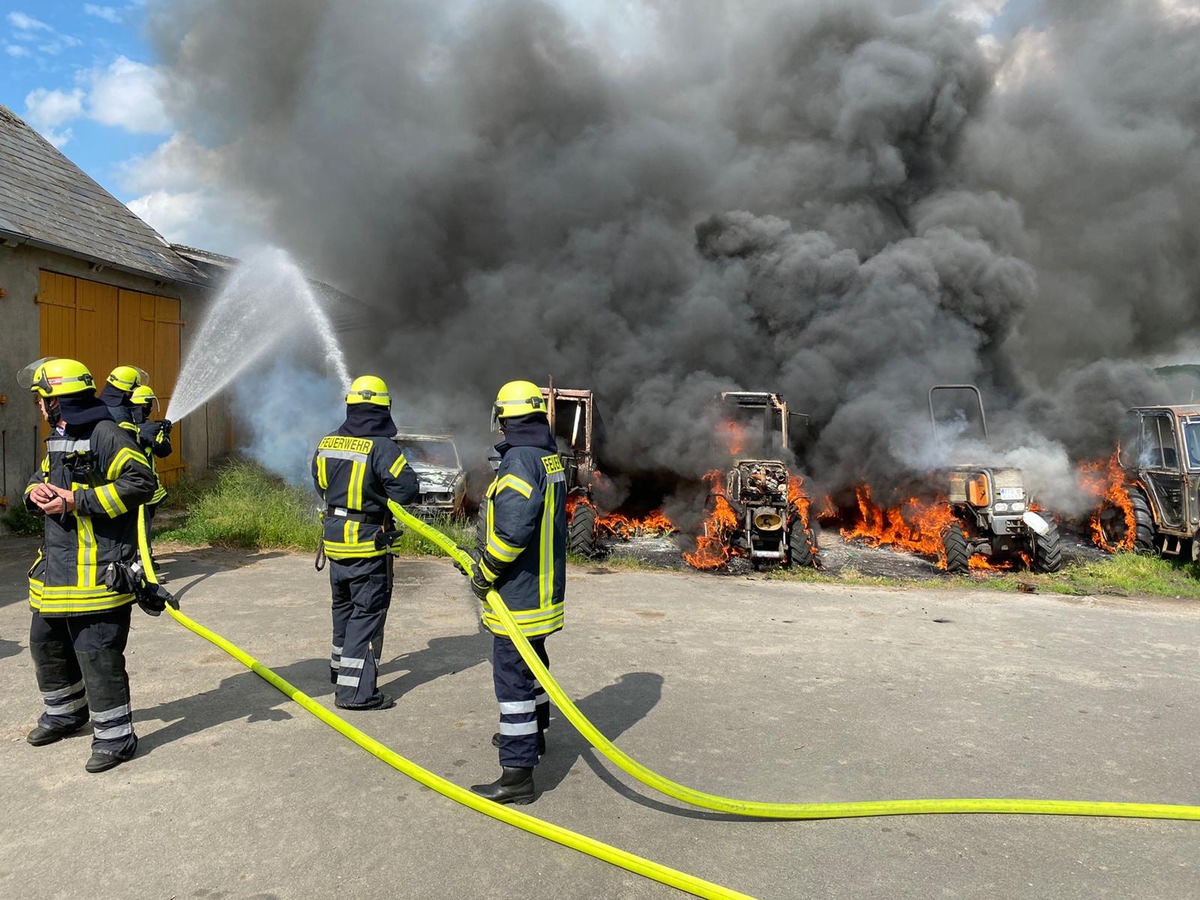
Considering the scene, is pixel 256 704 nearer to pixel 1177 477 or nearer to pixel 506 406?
pixel 506 406

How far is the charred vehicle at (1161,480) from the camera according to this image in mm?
9406

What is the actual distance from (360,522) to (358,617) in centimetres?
51

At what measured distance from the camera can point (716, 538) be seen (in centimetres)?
1019

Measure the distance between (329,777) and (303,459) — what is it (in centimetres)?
1001

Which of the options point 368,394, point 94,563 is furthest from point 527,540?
point 94,563

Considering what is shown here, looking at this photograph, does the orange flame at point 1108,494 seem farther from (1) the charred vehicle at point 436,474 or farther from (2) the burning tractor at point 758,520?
(1) the charred vehicle at point 436,474

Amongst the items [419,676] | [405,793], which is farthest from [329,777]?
[419,676]

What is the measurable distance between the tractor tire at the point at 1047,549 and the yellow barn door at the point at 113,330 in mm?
11852

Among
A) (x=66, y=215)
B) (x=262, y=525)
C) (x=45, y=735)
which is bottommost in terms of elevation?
(x=45, y=735)

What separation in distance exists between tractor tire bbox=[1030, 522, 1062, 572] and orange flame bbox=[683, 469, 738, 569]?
137 inches

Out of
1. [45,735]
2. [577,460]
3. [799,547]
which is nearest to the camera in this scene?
[45,735]

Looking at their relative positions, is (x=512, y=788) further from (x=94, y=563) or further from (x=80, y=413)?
(x=80, y=413)

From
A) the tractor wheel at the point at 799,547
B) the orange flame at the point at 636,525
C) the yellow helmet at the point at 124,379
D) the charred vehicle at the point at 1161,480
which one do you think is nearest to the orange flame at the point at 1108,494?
the charred vehicle at the point at 1161,480

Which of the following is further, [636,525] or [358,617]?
[636,525]
